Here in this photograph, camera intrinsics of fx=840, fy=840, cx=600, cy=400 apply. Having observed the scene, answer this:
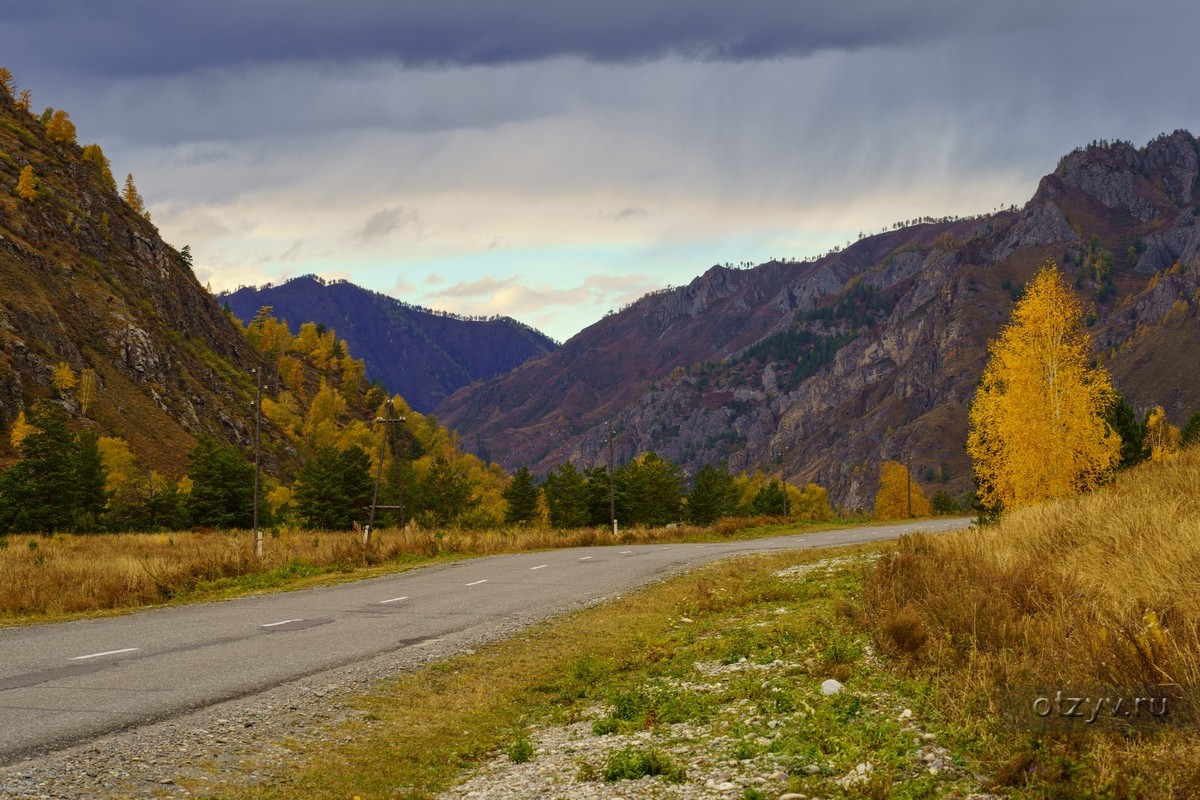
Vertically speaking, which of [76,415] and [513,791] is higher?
[76,415]

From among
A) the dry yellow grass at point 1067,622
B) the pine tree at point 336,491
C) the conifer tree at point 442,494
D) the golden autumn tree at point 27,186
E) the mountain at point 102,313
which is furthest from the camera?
the golden autumn tree at point 27,186

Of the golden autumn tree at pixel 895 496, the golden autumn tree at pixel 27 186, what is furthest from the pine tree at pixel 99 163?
the golden autumn tree at pixel 895 496

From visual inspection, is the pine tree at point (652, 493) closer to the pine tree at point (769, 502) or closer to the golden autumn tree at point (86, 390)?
the pine tree at point (769, 502)

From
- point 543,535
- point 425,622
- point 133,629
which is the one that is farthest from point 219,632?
point 543,535

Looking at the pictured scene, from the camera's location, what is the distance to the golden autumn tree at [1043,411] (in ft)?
113

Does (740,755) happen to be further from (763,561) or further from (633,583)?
(763,561)

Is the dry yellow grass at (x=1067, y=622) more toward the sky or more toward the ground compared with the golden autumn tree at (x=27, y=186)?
more toward the ground

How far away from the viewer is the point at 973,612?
30.8ft

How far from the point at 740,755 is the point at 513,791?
6.05 feet

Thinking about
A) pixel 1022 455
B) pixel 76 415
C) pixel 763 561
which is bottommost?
pixel 763 561

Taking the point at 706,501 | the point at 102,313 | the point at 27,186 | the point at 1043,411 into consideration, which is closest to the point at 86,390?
the point at 102,313

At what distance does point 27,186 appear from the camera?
13800cm

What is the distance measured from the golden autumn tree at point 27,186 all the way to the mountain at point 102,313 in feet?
0.53

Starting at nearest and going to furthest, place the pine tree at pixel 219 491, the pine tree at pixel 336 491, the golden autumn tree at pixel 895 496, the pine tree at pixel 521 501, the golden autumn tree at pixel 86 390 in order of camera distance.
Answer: the pine tree at pixel 219 491, the pine tree at pixel 336 491, the pine tree at pixel 521 501, the golden autumn tree at pixel 86 390, the golden autumn tree at pixel 895 496
